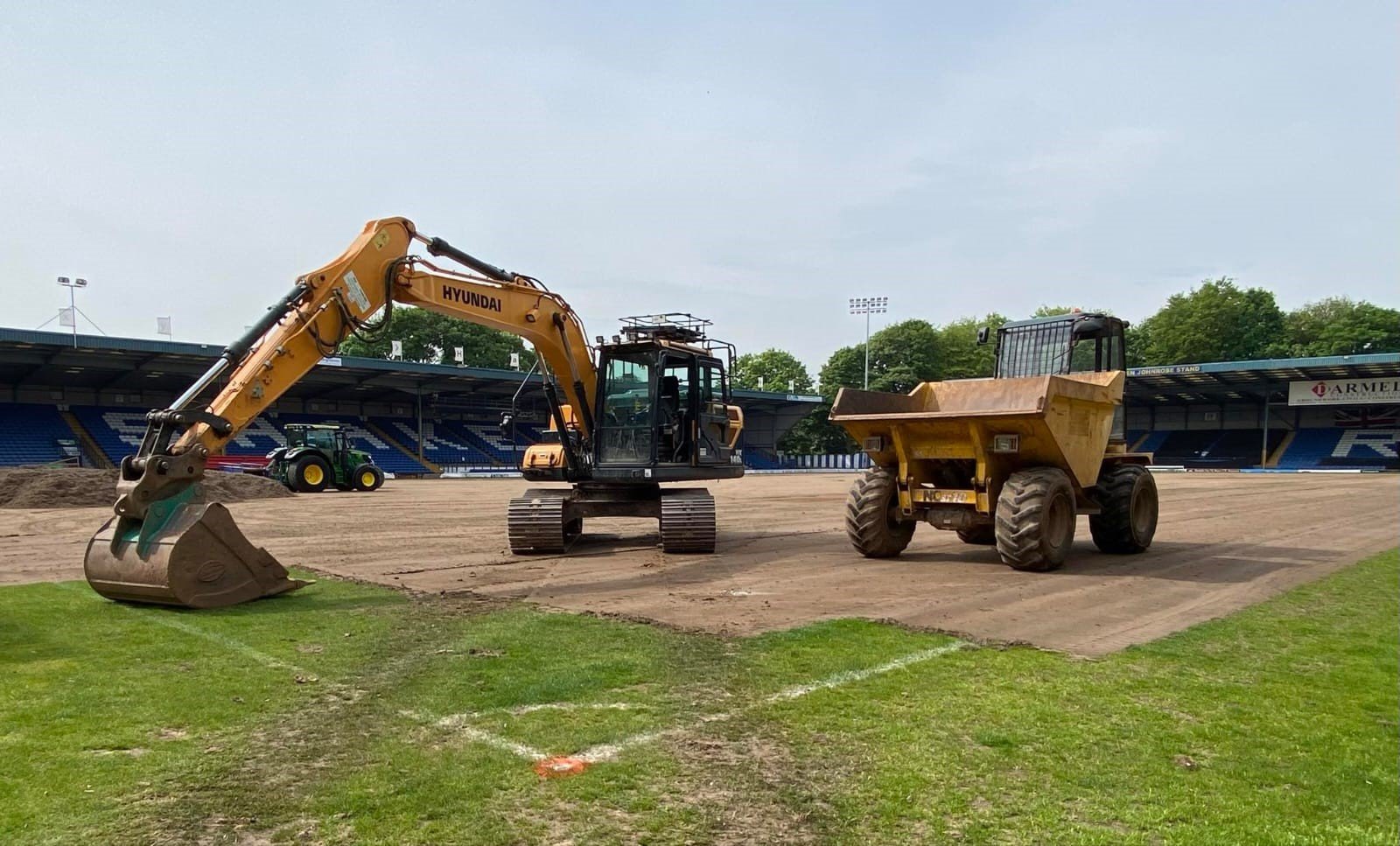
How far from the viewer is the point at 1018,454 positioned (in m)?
10.4

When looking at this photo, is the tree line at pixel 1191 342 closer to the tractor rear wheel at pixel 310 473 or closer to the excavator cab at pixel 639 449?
the tractor rear wheel at pixel 310 473

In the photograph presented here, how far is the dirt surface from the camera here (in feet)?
25.7

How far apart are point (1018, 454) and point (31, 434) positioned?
160 feet

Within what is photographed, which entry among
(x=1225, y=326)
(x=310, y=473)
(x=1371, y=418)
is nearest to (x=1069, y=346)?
(x=310, y=473)

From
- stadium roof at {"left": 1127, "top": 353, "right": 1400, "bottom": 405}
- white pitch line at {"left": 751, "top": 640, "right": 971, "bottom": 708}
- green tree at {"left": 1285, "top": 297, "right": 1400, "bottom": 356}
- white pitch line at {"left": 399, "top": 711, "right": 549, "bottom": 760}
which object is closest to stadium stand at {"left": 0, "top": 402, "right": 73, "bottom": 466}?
white pitch line at {"left": 399, "top": 711, "right": 549, "bottom": 760}

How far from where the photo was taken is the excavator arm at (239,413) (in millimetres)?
7539

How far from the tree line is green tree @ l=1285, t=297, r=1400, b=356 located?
7 centimetres

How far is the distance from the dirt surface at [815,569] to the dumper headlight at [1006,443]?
146 cm

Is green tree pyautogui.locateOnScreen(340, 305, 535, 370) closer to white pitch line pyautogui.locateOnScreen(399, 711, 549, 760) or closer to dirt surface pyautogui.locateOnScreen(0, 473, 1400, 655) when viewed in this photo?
dirt surface pyautogui.locateOnScreen(0, 473, 1400, 655)

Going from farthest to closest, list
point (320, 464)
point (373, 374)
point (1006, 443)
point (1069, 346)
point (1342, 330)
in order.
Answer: point (1342, 330) < point (373, 374) < point (320, 464) < point (1069, 346) < point (1006, 443)

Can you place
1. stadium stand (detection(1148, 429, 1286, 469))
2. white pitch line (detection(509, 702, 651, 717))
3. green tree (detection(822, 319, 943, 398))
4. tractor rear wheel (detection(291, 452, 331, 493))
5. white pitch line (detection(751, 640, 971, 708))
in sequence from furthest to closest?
1. green tree (detection(822, 319, 943, 398))
2. stadium stand (detection(1148, 429, 1286, 469))
3. tractor rear wheel (detection(291, 452, 331, 493))
4. white pitch line (detection(751, 640, 971, 708))
5. white pitch line (detection(509, 702, 651, 717))

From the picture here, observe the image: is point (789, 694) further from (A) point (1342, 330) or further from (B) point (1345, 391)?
(A) point (1342, 330)

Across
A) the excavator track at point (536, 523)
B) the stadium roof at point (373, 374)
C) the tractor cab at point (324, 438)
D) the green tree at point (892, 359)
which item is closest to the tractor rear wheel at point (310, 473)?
the tractor cab at point (324, 438)

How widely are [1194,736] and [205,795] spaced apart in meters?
4.81
